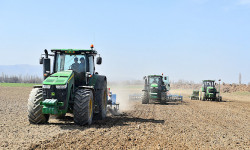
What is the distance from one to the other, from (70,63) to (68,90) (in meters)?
1.85

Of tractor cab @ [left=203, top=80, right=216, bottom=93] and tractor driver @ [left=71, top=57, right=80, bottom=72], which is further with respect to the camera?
tractor cab @ [left=203, top=80, right=216, bottom=93]

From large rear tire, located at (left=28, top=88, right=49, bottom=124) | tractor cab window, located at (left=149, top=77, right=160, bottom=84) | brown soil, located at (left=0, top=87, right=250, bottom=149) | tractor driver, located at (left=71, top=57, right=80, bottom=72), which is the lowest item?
brown soil, located at (left=0, top=87, right=250, bottom=149)

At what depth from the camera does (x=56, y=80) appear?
1017 centimetres

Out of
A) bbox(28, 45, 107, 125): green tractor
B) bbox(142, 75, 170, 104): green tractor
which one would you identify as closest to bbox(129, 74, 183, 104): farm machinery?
bbox(142, 75, 170, 104): green tractor

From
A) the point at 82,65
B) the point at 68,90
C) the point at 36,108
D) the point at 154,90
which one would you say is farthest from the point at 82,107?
the point at 154,90

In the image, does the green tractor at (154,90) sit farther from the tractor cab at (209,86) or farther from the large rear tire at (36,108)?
the large rear tire at (36,108)

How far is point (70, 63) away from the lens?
11734mm

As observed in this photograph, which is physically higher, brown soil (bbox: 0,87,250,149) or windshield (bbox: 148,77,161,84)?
windshield (bbox: 148,77,161,84)

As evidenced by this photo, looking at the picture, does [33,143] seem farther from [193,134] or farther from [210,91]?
[210,91]

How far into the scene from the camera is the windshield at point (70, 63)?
11.6 meters

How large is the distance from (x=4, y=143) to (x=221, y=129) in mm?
7767

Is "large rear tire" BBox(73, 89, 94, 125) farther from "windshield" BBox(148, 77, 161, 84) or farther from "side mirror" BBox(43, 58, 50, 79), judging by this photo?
"windshield" BBox(148, 77, 161, 84)

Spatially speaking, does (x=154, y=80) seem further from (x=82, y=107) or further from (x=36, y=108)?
(x=36, y=108)

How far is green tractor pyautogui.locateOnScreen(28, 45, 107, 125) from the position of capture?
9.98m
